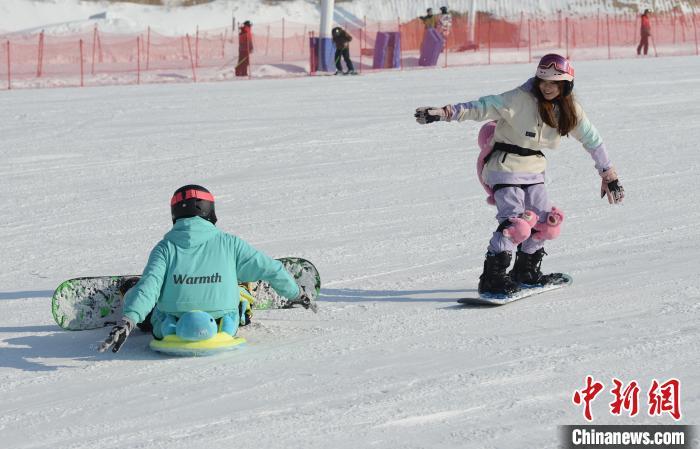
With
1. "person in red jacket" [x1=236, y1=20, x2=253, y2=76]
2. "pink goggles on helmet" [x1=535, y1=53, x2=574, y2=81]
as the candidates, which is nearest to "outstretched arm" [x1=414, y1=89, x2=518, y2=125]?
"pink goggles on helmet" [x1=535, y1=53, x2=574, y2=81]

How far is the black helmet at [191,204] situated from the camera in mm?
6332

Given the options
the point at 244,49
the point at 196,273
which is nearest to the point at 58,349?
the point at 196,273

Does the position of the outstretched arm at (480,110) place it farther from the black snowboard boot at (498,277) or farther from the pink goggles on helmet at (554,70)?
the black snowboard boot at (498,277)

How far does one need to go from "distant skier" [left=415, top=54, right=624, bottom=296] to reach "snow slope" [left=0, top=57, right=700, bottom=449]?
1.34 ft

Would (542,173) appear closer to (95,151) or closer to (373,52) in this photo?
(95,151)

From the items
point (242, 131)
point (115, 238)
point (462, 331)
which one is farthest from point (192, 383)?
point (242, 131)

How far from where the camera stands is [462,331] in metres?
6.53

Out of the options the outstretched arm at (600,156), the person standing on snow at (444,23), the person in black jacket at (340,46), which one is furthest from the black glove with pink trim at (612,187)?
the person standing on snow at (444,23)

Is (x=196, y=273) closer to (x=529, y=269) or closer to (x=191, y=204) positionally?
(x=191, y=204)

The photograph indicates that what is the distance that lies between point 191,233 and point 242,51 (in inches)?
877

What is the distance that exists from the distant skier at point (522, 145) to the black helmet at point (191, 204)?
57.1 inches

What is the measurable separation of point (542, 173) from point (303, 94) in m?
14.2

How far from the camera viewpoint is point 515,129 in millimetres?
7129

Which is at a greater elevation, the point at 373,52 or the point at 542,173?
the point at 373,52
